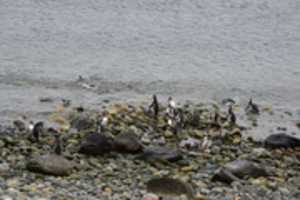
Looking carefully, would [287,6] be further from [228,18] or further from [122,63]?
[122,63]

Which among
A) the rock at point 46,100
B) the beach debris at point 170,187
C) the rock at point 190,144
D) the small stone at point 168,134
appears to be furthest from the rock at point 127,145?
the rock at point 46,100

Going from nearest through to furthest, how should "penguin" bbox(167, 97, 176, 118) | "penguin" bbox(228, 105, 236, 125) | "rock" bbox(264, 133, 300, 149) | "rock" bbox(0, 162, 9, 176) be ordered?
"rock" bbox(0, 162, 9, 176) → "rock" bbox(264, 133, 300, 149) → "penguin" bbox(167, 97, 176, 118) → "penguin" bbox(228, 105, 236, 125)

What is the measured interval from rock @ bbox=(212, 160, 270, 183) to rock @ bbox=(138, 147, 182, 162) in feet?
2.87

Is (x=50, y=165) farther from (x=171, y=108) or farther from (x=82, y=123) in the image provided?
(x=171, y=108)

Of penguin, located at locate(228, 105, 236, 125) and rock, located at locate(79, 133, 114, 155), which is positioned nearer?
rock, located at locate(79, 133, 114, 155)

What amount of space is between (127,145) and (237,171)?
2.01 metres

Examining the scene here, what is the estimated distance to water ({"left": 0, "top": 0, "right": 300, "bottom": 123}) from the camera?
66.5 ft

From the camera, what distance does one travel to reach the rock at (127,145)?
44.3 ft

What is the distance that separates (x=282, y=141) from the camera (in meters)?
15.4

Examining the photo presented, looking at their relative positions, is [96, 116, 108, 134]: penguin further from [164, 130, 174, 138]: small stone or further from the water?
the water

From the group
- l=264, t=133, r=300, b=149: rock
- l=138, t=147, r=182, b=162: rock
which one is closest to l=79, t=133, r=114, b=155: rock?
l=138, t=147, r=182, b=162: rock

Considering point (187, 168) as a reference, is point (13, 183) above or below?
above

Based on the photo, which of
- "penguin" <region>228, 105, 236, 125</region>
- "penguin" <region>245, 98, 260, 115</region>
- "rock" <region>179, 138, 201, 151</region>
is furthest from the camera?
"penguin" <region>245, 98, 260, 115</region>

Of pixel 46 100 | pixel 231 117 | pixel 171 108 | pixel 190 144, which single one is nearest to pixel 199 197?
pixel 190 144
